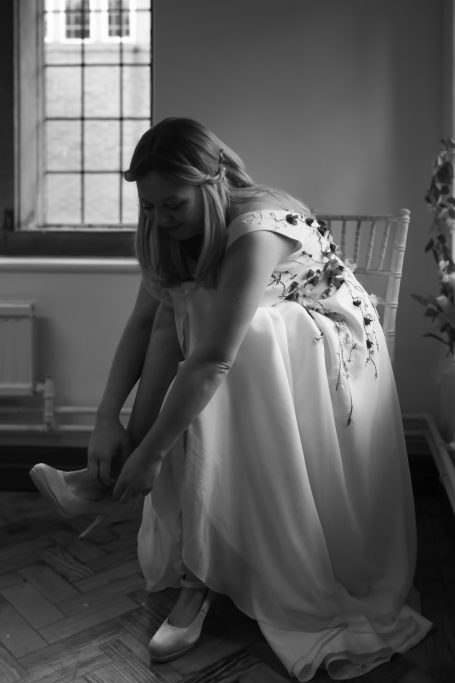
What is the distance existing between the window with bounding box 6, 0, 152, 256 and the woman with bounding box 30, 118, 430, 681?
112cm

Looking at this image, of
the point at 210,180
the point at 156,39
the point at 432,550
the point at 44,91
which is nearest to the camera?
the point at 210,180

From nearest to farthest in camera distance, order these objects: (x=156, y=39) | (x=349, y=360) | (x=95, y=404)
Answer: (x=349, y=360) → (x=156, y=39) → (x=95, y=404)

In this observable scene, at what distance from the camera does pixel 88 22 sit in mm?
2627

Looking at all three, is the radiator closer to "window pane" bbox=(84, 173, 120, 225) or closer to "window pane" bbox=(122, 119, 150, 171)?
"window pane" bbox=(84, 173, 120, 225)

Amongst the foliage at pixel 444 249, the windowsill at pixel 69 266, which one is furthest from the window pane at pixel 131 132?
the foliage at pixel 444 249

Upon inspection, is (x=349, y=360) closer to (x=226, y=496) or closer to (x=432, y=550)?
(x=226, y=496)

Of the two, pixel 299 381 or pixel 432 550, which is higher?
pixel 299 381

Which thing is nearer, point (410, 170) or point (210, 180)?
point (210, 180)

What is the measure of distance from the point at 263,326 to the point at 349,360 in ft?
0.77

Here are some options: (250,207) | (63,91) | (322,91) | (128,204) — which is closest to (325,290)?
(250,207)

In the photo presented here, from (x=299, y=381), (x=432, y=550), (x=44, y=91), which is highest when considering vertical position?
(x=44, y=91)

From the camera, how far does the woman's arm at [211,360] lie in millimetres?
1327

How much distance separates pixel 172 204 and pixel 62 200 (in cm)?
144

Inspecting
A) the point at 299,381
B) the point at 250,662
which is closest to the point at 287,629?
the point at 250,662
